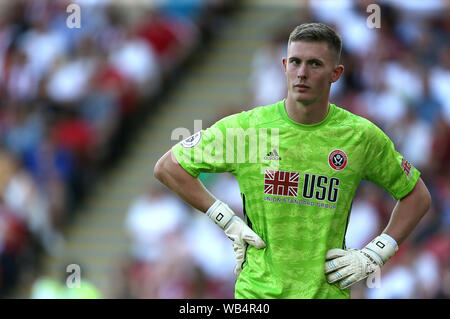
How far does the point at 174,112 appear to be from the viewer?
14.9 m

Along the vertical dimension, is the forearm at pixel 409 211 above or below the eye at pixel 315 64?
below

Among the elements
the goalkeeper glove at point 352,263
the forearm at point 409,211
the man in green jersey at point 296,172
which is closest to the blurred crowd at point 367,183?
the forearm at point 409,211

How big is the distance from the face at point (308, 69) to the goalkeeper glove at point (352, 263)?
38.0 inches

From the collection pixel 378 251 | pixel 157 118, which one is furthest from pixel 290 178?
pixel 157 118

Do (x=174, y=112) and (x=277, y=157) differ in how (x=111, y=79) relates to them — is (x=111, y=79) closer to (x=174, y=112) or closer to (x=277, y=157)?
(x=174, y=112)

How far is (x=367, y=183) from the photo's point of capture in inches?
423

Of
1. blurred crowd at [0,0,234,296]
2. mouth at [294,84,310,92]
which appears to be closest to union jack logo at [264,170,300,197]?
mouth at [294,84,310,92]

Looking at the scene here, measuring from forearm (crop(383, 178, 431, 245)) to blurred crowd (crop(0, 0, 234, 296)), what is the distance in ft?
24.8

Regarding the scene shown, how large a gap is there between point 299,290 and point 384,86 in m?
6.27

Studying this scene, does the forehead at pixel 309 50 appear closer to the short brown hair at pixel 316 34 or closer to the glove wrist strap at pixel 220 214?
the short brown hair at pixel 316 34

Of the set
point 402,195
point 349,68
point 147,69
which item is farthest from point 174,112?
point 402,195

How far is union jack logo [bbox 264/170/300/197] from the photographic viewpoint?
19.2 ft

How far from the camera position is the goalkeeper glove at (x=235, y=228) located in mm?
5875
